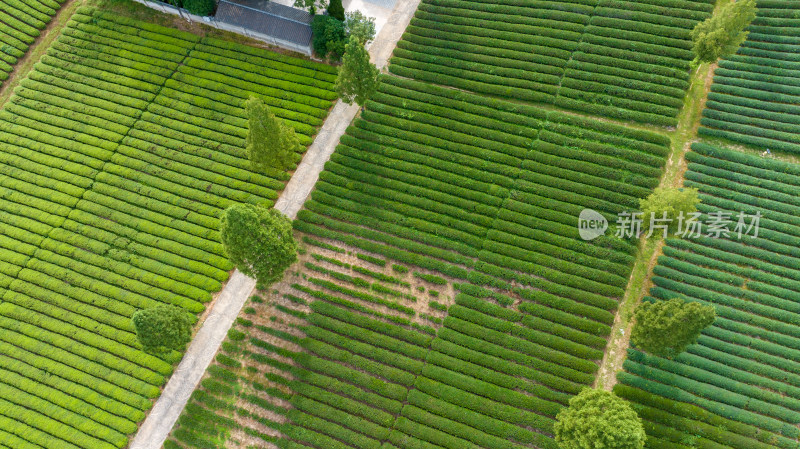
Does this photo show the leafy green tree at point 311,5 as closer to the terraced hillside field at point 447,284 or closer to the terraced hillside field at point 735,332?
the terraced hillside field at point 447,284

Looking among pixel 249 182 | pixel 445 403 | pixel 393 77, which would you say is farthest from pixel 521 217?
pixel 249 182

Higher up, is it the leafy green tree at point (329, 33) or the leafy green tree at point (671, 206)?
the leafy green tree at point (329, 33)

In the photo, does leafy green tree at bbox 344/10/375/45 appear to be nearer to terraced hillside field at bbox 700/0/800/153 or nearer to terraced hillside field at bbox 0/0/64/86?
terraced hillside field at bbox 700/0/800/153

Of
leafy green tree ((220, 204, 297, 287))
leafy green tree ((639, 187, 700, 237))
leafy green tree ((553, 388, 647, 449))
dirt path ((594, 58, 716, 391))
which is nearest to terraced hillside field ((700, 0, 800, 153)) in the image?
dirt path ((594, 58, 716, 391))

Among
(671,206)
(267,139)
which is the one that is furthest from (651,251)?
(267,139)

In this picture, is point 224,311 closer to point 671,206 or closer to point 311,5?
point 311,5

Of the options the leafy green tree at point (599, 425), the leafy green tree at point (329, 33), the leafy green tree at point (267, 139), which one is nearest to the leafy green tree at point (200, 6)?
the leafy green tree at point (329, 33)
